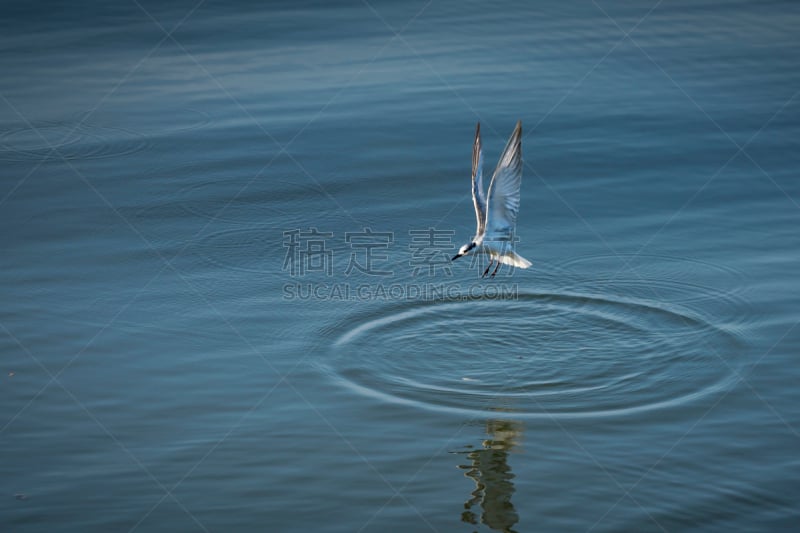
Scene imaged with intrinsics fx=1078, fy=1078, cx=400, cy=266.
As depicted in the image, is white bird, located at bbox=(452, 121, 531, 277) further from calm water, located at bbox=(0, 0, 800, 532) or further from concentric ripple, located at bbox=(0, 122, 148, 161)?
Result: concentric ripple, located at bbox=(0, 122, 148, 161)

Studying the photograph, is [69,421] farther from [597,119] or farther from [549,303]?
[597,119]

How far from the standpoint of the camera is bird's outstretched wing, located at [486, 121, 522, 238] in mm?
9297

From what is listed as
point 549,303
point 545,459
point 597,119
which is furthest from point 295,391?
point 597,119

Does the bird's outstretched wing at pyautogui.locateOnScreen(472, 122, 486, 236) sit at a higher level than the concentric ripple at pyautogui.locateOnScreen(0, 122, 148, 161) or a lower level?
lower

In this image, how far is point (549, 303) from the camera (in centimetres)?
1102

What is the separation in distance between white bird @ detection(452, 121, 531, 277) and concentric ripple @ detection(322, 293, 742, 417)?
1063 mm

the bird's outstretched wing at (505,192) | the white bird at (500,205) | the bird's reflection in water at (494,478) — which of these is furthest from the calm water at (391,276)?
the bird's outstretched wing at (505,192)

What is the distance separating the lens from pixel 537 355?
1005 cm

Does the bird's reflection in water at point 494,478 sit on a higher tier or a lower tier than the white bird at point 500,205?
lower

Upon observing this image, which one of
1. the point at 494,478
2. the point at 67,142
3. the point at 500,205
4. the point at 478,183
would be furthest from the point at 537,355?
the point at 67,142

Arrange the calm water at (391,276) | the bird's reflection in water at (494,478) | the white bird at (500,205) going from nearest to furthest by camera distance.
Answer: the bird's reflection in water at (494,478) → the calm water at (391,276) → the white bird at (500,205)

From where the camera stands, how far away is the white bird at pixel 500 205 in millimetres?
9242

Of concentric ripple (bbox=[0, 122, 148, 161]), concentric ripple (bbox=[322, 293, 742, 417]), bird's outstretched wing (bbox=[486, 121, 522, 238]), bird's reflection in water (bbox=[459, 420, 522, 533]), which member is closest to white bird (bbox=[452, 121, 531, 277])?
bird's outstretched wing (bbox=[486, 121, 522, 238])

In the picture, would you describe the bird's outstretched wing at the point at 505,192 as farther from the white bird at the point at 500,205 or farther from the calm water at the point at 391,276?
the calm water at the point at 391,276
